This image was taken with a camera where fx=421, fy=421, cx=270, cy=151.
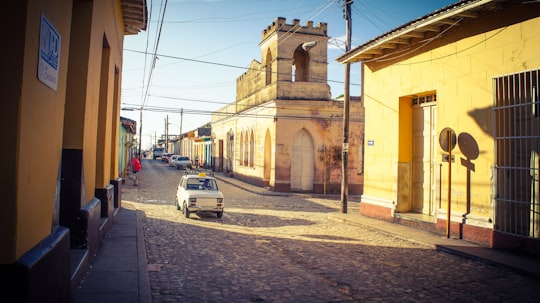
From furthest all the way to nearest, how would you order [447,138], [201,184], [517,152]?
[201,184] → [447,138] → [517,152]

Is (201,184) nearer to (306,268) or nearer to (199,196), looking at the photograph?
(199,196)

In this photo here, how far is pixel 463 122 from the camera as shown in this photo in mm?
10203

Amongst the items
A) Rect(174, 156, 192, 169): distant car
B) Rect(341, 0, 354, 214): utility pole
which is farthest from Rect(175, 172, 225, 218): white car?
Rect(174, 156, 192, 169): distant car

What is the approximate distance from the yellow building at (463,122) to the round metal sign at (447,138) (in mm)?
24

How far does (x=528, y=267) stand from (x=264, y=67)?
21461 mm

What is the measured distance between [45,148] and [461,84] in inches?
368

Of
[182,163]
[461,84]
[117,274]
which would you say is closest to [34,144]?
[117,274]

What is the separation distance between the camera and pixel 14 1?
10.9ft

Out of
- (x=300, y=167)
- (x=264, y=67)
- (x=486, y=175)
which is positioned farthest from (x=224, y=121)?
(x=486, y=175)

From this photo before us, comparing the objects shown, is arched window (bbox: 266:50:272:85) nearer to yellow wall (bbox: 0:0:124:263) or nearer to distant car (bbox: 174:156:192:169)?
yellow wall (bbox: 0:0:124:263)

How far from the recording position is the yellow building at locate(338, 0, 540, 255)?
878cm

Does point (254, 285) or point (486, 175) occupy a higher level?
point (486, 175)

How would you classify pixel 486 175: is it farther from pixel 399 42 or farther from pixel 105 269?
pixel 105 269

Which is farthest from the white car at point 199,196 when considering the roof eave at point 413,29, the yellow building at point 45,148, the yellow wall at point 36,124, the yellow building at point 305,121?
the yellow building at point 305,121
